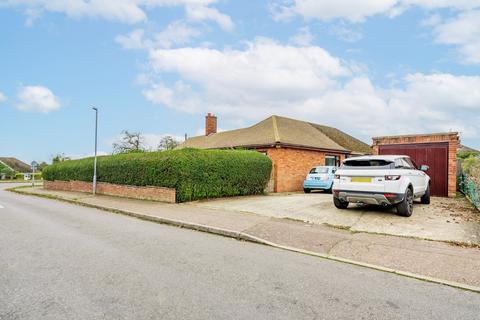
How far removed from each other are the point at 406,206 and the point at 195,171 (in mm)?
7941

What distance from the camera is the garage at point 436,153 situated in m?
12.8

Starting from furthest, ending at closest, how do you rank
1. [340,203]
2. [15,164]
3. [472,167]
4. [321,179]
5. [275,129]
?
[15,164] → [275,129] → [321,179] → [472,167] → [340,203]

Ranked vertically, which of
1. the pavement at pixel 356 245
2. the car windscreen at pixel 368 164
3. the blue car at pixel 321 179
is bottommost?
the pavement at pixel 356 245

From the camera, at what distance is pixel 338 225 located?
311 inches

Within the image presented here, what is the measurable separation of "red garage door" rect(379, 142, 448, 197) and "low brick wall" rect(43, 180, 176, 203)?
10853 millimetres

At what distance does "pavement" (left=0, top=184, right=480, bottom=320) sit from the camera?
10.8 ft

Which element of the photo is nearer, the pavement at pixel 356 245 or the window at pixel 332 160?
the pavement at pixel 356 245

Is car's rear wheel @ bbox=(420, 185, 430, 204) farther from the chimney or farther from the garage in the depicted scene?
the chimney

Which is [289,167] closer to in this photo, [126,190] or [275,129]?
[275,129]

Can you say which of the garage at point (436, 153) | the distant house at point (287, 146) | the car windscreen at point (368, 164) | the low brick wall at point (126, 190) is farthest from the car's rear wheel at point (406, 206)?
the distant house at point (287, 146)

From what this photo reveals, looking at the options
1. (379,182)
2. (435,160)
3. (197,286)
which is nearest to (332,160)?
(435,160)

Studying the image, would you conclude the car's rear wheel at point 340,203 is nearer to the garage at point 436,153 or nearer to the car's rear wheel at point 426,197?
the car's rear wheel at point 426,197

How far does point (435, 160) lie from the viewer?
13180 millimetres

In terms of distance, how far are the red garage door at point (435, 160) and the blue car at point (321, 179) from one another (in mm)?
3879
